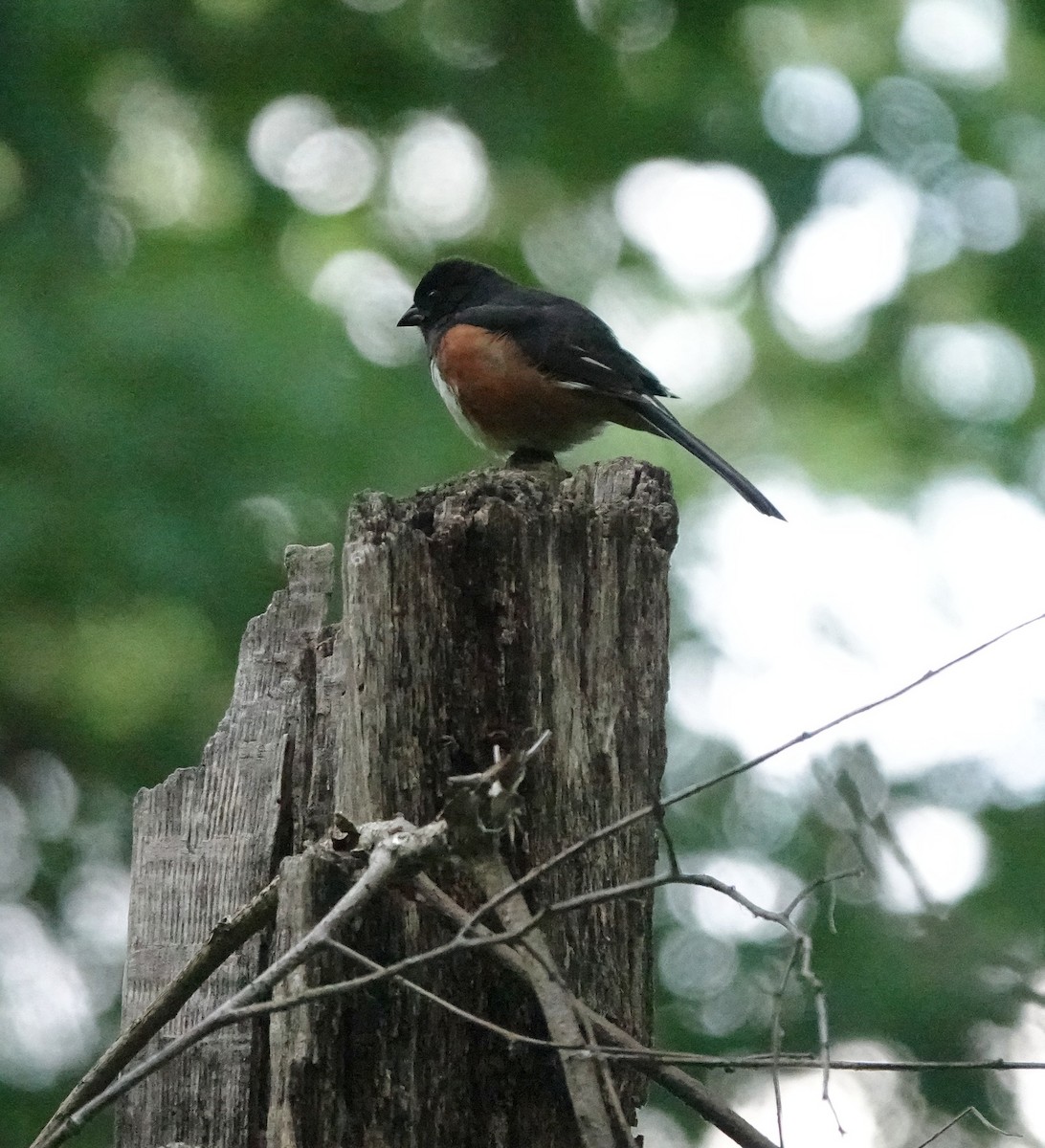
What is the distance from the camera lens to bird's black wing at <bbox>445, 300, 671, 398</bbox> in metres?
5.10

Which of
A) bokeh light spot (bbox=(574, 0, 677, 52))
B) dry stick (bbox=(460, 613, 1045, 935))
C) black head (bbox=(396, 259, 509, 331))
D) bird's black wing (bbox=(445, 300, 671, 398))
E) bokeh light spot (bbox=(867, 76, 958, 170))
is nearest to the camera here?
dry stick (bbox=(460, 613, 1045, 935))

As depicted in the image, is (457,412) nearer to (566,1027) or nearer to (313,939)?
(566,1027)

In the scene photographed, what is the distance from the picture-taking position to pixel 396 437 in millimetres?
5781

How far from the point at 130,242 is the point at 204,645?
1.72 m

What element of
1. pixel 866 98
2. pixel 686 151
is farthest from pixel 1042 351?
pixel 686 151

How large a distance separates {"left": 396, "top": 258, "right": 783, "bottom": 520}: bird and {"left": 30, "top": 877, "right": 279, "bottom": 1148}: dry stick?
9.46 feet

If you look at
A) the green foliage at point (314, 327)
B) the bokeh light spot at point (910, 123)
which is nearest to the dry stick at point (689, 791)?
the green foliage at point (314, 327)

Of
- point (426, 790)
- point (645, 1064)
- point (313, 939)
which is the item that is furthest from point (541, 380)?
point (313, 939)

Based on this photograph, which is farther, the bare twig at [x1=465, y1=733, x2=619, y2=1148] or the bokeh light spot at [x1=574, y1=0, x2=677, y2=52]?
the bokeh light spot at [x1=574, y1=0, x2=677, y2=52]

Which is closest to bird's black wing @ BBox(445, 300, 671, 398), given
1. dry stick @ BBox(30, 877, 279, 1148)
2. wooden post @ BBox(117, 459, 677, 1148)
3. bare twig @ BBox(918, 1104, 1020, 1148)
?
wooden post @ BBox(117, 459, 677, 1148)

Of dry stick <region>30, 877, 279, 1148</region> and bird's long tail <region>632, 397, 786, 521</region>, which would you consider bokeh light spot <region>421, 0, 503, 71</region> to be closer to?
bird's long tail <region>632, 397, 786, 521</region>

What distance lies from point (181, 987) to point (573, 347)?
10.4 ft

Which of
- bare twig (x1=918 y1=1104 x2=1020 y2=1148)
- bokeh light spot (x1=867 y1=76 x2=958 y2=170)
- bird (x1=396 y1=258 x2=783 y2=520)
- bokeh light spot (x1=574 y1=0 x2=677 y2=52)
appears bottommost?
bare twig (x1=918 y1=1104 x2=1020 y2=1148)

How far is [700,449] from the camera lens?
187 inches
